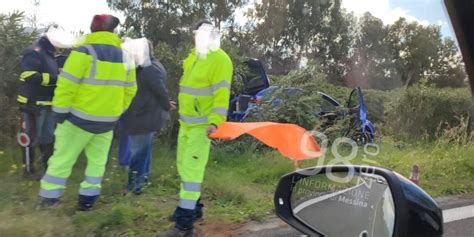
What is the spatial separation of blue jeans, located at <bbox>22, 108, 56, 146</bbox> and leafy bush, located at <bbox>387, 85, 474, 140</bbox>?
28.3ft

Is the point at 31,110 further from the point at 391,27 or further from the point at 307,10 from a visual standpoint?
the point at 391,27

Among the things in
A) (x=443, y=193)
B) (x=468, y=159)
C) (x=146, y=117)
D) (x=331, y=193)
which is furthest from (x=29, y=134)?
(x=468, y=159)

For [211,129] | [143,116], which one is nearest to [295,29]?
[143,116]

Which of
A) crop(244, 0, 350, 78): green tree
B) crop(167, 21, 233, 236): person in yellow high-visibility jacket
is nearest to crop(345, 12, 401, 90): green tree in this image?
crop(244, 0, 350, 78): green tree

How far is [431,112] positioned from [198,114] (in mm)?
9411

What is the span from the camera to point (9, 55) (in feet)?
25.4

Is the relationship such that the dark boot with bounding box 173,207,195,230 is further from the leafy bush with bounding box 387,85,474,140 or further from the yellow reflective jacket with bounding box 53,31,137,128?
the leafy bush with bounding box 387,85,474,140

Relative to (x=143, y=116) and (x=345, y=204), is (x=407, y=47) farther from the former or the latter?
(x=345, y=204)

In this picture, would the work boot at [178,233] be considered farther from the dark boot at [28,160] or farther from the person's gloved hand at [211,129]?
the dark boot at [28,160]

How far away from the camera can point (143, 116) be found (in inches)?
243

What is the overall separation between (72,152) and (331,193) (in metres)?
3.30

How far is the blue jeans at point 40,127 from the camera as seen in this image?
21.6 feet

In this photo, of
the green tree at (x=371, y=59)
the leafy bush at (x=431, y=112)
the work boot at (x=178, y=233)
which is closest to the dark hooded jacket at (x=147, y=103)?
the work boot at (x=178, y=233)

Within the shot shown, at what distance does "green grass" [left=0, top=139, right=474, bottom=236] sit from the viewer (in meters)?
4.69
